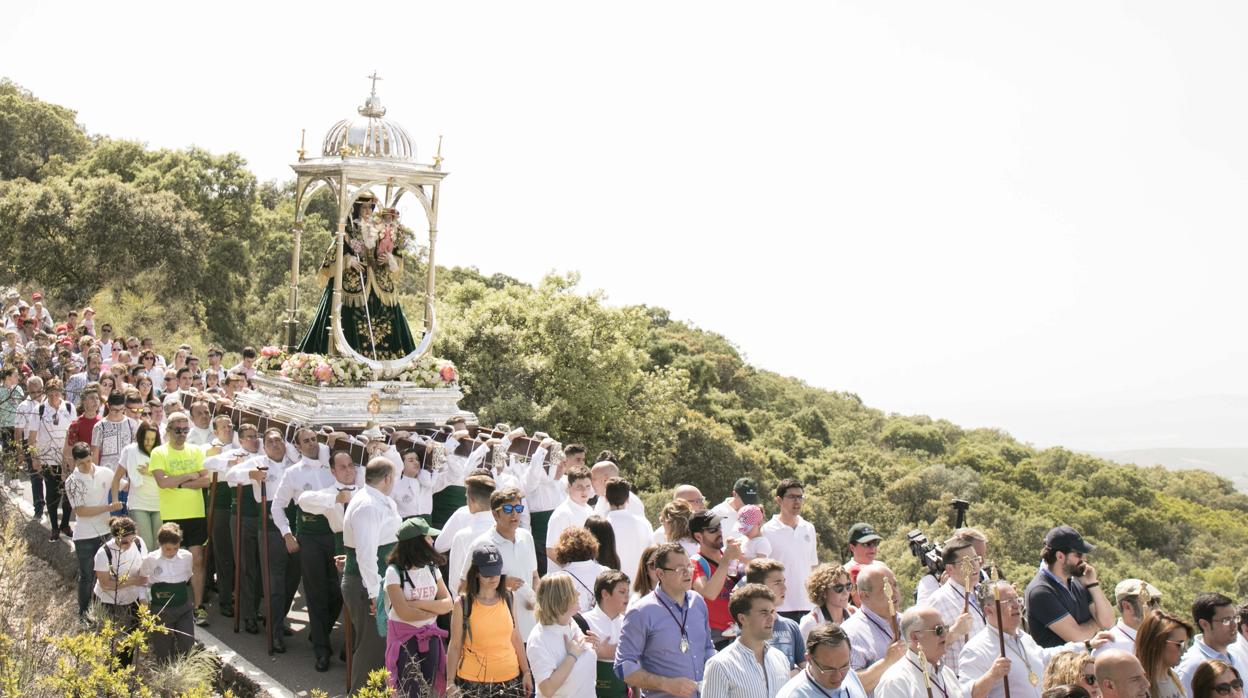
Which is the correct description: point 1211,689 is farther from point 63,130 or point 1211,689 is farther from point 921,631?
point 63,130

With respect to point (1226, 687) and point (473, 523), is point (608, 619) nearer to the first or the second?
point (473, 523)

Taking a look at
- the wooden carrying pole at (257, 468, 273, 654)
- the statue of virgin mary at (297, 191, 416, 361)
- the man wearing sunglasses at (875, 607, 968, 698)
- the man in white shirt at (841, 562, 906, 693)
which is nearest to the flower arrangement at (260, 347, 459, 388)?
the statue of virgin mary at (297, 191, 416, 361)

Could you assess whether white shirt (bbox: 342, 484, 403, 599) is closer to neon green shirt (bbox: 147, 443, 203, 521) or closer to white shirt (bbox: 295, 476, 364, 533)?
white shirt (bbox: 295, 476, 364, 533)

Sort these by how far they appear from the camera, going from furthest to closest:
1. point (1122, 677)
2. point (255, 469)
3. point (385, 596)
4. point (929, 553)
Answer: point (255, 469) < point (929, 553) < point (385, 596) < point (1122, 677)

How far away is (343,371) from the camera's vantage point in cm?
1296

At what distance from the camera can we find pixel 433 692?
6.89 metres

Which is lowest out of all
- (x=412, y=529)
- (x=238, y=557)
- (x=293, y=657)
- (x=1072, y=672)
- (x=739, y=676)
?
(x=293, y=657)

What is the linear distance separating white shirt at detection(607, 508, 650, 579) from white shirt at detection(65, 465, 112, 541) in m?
4.15

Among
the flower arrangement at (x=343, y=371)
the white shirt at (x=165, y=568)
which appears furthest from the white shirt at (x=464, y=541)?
the flower arrangement at (x=343, y=371)

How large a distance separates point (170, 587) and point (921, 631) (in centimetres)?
517

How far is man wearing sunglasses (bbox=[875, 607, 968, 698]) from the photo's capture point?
18.4 ft

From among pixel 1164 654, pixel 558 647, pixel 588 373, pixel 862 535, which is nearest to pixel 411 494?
pixel 558 647

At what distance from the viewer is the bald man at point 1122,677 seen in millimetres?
5355

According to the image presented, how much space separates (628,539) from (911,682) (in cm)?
296
